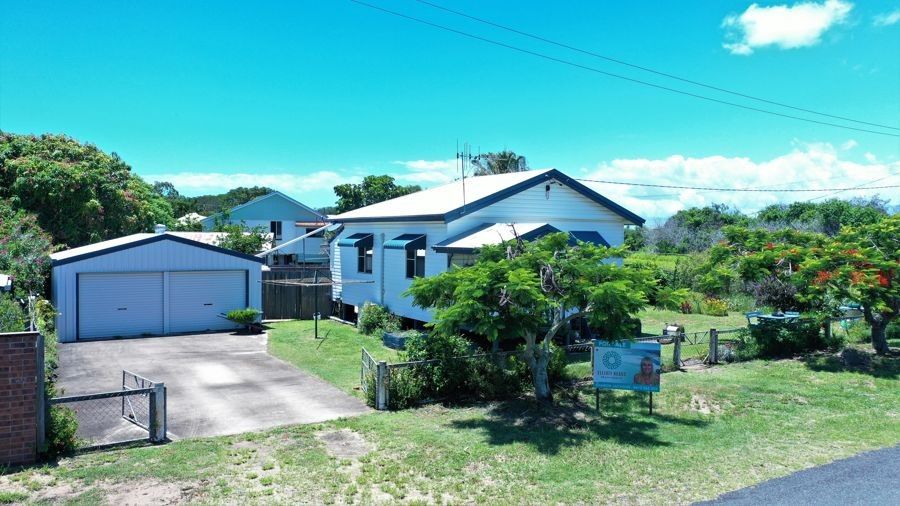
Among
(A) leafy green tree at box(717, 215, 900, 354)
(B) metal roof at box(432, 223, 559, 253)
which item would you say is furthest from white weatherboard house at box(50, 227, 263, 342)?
(A) leafy green tree at box(717, 215, 900, 354)

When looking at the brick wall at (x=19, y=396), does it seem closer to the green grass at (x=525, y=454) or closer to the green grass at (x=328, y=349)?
the green grass at (x=525, y=454)

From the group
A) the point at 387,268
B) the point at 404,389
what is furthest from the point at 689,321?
the point at 404,389

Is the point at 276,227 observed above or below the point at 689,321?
above

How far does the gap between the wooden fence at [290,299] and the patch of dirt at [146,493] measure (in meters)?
18.6

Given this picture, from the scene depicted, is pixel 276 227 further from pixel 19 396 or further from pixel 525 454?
pixel 525 454

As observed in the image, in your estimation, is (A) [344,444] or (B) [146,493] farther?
(A) [344,444]

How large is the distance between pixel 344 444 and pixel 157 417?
10.2 feet

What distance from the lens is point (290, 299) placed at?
28.0 metres

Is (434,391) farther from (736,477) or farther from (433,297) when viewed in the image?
(736,477)

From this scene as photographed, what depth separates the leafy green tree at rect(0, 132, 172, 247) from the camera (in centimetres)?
3083

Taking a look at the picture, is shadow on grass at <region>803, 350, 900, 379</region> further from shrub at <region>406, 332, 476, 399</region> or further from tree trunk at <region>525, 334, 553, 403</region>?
shrub at <region>406, 332, 476, 399</region>

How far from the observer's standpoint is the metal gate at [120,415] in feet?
33.3

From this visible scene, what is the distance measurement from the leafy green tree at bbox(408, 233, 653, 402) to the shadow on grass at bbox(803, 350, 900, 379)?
8.32m

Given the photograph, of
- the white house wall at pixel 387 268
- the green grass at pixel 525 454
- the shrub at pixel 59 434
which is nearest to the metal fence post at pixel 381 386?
the green grass at pixel 525 454
